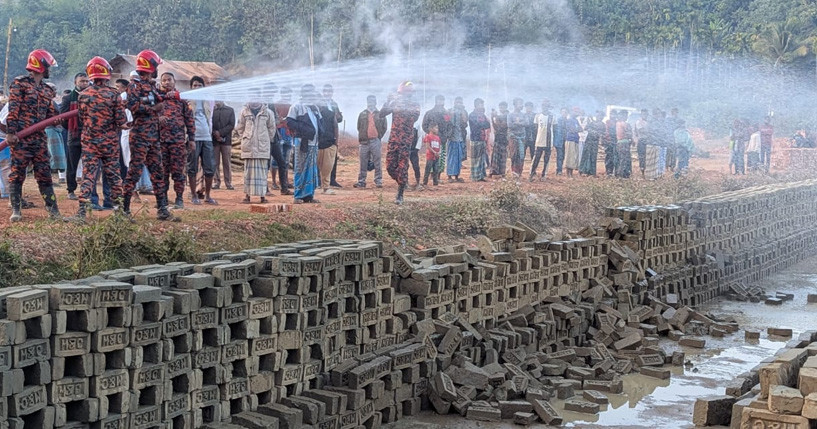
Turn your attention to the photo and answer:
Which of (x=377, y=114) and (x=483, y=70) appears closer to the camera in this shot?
(x=377, y=114)

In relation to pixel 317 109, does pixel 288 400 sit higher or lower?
lower

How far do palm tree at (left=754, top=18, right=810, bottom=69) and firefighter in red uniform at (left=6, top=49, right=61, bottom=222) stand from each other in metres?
43.9

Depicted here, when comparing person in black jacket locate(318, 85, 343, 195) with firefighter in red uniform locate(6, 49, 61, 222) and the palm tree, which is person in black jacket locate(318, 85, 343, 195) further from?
the palm tree

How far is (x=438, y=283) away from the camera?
987 centimetres

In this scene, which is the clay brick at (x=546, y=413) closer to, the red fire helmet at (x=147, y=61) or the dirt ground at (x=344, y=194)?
the dirt ground at (x=344, y=194)

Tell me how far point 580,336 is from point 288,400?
5.41 m

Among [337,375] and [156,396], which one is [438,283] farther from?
[156,396]

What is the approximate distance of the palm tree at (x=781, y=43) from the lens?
160 ft

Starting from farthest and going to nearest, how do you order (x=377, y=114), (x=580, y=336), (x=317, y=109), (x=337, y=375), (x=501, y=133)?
1. (x=501, y=133)
2. (x=377, y=114)
3. (x=317, y=109)
4. (x=580, y=336)
5. (x=337, y=375)

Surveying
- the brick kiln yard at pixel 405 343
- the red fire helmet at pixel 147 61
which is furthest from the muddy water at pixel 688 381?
the red fire helmet at pixel 147 61

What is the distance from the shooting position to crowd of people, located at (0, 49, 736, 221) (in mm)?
11336

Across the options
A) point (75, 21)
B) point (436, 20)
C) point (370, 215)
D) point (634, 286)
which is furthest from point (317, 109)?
point (75, 21)

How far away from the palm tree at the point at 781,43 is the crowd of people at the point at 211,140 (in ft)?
83.7

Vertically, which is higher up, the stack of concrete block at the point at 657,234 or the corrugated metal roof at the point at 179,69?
the corrugated metal roof at the point at 179,69
